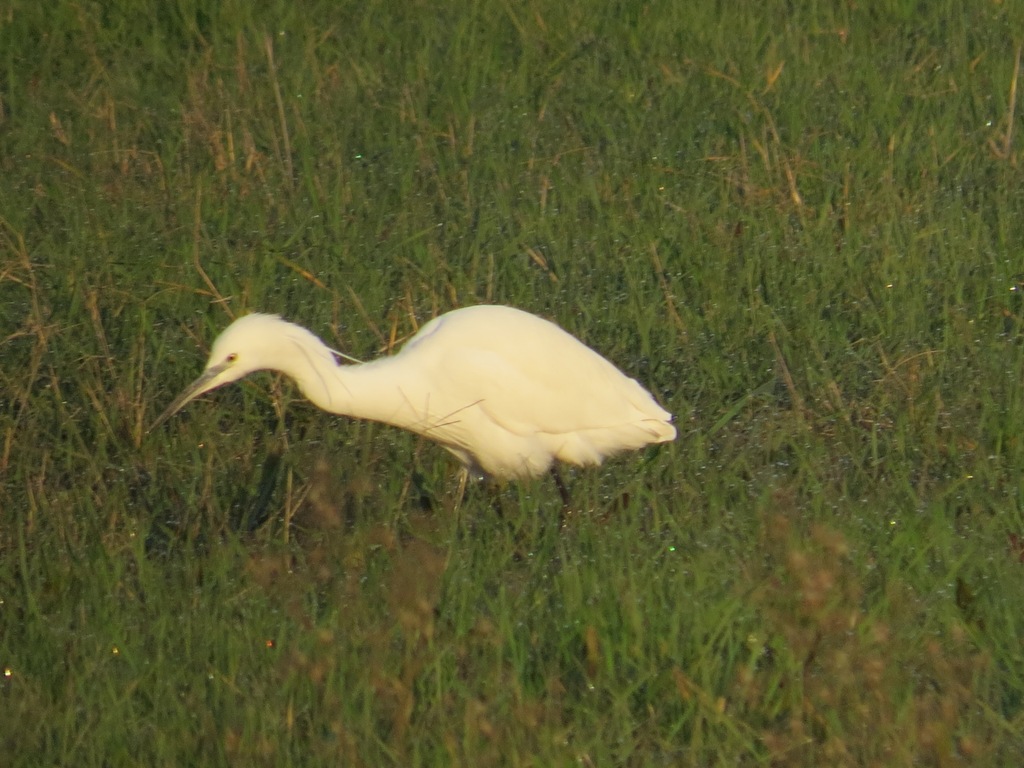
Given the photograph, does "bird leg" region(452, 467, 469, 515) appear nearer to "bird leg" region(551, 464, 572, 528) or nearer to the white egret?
the white egret

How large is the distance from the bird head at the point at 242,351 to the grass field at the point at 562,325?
1.02 feet

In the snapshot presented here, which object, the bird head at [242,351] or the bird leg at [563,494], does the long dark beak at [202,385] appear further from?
the bird leg at [563,494]

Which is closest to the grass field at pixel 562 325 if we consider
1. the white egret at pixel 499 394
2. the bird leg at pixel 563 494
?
the bird leg at pixel 563 494

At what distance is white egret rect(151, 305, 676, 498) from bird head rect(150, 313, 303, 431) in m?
0.09

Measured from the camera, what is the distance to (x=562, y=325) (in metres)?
4.89

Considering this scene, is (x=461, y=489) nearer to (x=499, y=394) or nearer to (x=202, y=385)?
(x=499, y=394)

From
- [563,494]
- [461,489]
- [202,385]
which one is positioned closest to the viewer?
[202,385]

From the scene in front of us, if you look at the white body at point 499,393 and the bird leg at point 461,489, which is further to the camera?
the white body at point 499,393

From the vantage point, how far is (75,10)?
22.9 feet

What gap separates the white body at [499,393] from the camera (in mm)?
4029

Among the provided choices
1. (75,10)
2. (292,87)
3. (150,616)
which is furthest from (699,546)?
(75,10)

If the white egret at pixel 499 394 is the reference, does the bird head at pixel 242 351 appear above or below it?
above

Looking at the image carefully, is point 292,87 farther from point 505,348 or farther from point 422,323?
point 505,348

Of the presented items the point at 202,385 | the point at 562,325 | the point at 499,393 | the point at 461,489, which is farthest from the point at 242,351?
the point at 562,325
